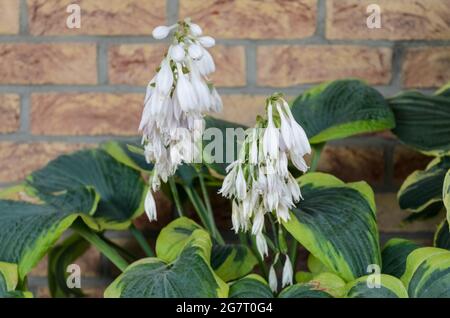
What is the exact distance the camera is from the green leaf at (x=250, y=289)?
A: 0.74 metres

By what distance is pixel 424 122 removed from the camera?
954 mm

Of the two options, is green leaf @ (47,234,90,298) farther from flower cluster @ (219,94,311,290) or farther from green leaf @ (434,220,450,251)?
green leaf @ (434,220,450,251)

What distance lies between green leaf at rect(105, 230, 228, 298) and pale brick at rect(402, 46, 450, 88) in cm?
53

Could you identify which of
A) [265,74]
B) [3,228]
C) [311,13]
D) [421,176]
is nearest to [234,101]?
[265,74]

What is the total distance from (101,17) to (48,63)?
117mm

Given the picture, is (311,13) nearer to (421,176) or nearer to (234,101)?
(234,101)

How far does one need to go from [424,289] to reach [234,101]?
0.49 metres

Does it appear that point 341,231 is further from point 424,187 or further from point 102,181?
point 102,181

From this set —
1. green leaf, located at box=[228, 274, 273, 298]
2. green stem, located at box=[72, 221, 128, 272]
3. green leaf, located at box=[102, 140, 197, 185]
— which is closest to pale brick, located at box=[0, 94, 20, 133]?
green leaf, located at box=[102, 140, 197, 185]

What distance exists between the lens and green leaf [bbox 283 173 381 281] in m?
0.73

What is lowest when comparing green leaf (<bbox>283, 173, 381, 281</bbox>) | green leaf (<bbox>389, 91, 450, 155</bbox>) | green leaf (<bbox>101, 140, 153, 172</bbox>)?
green leaf (<bbox>283, 173, 381, 281</bbox>)

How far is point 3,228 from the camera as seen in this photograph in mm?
819

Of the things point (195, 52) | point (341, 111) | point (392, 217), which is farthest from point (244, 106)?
point (195, 52)

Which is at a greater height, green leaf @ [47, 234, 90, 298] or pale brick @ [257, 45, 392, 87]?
pale brick @ [257, 45, 392, 87]
